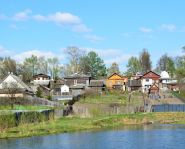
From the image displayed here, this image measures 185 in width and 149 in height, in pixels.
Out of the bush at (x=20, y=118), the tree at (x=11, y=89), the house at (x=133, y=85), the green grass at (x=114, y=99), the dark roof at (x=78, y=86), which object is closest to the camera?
the bush at (x=20, y=118)

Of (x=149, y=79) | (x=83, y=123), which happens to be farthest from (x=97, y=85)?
(x=83, y=123)

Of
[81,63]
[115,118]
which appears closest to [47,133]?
[115,118]

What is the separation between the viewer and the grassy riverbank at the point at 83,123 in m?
48.2

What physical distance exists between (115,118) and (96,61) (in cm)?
Result: 10847

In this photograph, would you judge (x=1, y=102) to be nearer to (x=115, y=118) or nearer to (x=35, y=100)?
(x=35, y=100)

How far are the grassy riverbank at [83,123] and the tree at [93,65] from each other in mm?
98272

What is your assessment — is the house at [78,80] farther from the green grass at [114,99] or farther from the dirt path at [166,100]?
the dirt path at [166,100]

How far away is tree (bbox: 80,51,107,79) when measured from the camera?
545ft

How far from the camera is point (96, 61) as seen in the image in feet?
560

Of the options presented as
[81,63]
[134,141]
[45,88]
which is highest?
[81,63]

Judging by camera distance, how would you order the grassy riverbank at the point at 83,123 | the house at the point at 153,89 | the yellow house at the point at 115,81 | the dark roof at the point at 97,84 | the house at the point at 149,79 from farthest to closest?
the yellow house at the point at 115,81
the house at the point at 149,79
the dark roof at the point at 97,84
the house at the point at 153,89
the grassy riverbank at the point at 83,123

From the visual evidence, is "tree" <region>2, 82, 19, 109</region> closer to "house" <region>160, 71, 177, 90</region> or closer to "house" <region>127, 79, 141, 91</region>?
"house" <region>127, 79, 141, 91</region>

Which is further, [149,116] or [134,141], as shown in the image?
[149,116]

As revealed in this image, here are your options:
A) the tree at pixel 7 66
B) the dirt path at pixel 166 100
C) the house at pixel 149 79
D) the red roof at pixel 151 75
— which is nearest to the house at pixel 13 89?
the dirt path at pixel 166 100
